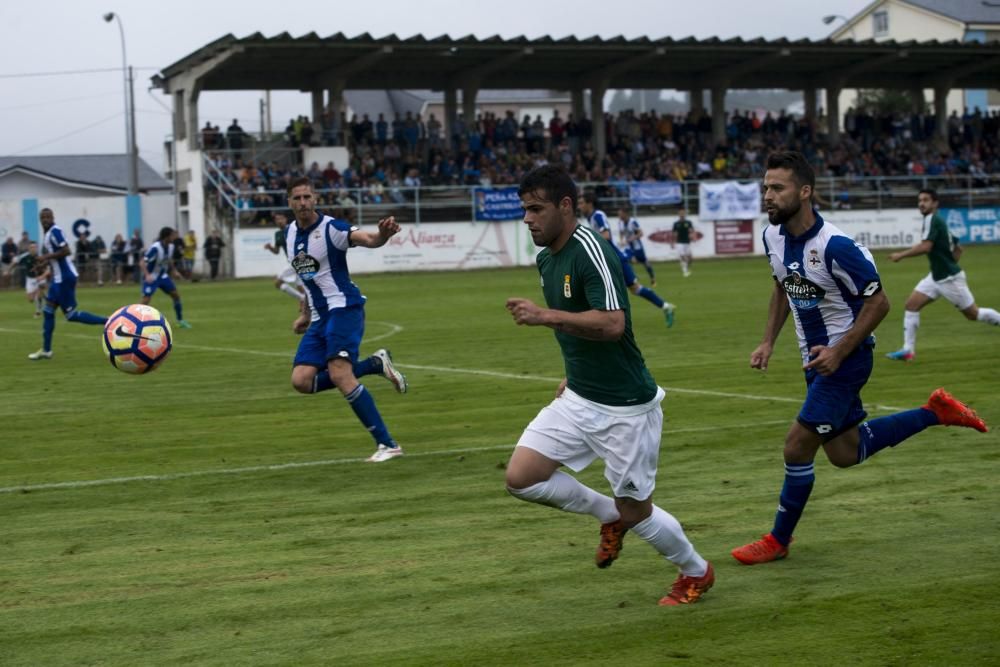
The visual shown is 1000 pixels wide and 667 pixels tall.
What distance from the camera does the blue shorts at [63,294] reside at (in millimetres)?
21250

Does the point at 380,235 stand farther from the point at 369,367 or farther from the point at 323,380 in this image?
the point at 369,367

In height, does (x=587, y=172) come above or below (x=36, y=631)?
above

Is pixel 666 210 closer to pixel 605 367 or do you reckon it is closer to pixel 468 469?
pixel 468 469

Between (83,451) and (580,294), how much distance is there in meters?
6.60

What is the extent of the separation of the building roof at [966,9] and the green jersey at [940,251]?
3244 inches

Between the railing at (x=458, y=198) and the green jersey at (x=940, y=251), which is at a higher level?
the railing at (x=458, y=198)

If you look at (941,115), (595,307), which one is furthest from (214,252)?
(595,307)

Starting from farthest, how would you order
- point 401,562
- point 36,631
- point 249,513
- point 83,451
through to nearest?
point 83,451 → point 249,513 → point 401,562 → point 36,631

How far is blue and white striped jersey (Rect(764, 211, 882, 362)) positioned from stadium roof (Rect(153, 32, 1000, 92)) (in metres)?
40.9

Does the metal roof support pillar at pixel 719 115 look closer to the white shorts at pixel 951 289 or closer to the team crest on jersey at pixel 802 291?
the white shorts at pixel 951 289

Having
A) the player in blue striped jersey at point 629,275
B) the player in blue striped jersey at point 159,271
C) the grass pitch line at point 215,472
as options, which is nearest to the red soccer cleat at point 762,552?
the grass pitch line at point 215,472

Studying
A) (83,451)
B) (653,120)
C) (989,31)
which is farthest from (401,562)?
(989,31)

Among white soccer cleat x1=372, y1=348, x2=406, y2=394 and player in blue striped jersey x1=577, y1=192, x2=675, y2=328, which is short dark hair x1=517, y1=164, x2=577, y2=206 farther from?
player in blue striped jersey x1=577, y1=192, x2=675, y2=328

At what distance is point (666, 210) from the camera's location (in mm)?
50500
